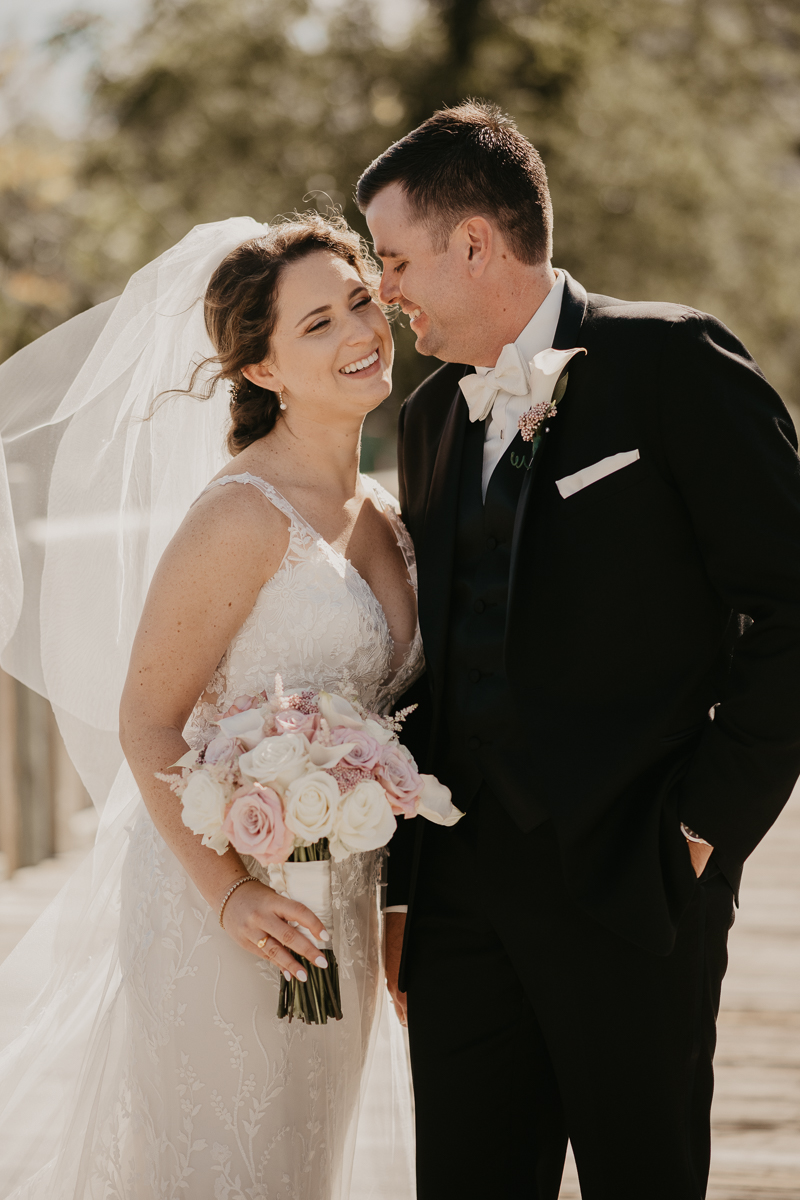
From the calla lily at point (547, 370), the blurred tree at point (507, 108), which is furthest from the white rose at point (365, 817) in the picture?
the blurred tree at point (507, 108)

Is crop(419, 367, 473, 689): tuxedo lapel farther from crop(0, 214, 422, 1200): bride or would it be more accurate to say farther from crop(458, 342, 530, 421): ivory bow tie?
crop(0, 214, 422, 1200): bride

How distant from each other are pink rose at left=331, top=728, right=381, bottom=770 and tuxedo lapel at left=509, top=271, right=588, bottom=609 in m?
0.34

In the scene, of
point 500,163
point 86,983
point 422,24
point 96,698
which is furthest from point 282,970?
point 422,24

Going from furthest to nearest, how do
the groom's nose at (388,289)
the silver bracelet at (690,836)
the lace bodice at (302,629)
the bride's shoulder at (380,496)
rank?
the bride's shoulder at (380,496) → the groom's nose at (388,289) → the lace bodice at (302,629) → the silver bracelet at (690,836)

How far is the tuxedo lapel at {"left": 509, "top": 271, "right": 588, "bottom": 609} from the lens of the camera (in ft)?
6.73

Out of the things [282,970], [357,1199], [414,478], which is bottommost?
[357,1199]

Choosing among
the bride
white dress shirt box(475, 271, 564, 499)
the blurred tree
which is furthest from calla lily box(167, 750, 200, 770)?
the blurred tree

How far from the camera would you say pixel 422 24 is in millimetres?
14242

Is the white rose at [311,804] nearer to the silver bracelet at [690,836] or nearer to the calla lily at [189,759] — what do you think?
the calla lily at [189,759]

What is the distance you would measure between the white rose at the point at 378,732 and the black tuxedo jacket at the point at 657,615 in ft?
0.80

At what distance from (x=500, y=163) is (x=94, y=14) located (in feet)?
47.6

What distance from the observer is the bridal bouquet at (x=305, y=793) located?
6.19 ft

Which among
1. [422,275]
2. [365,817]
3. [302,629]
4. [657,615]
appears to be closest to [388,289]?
[422,275]

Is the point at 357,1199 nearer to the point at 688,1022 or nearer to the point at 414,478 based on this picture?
the point at 688,1022
